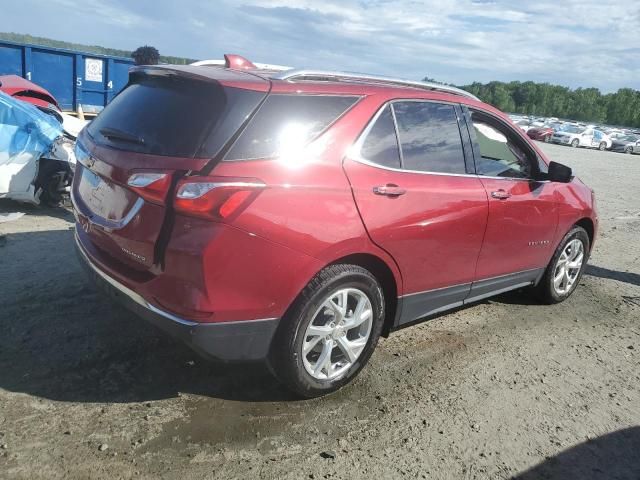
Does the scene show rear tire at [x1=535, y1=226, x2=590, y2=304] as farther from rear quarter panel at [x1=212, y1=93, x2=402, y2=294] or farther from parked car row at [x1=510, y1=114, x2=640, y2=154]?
parked car row at [x1=510, y1=114, x2=640, y2=154]

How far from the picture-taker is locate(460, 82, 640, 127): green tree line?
90.9 m

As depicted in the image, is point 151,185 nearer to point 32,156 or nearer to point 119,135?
point 119,135

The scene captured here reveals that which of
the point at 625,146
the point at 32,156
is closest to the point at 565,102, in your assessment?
the point at 625,146

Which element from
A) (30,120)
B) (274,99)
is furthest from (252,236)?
(30,120)

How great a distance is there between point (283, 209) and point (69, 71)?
14.1 metres

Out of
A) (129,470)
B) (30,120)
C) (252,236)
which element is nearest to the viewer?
(129,470)

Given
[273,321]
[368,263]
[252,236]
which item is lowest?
[273,321]

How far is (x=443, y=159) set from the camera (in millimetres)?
3768

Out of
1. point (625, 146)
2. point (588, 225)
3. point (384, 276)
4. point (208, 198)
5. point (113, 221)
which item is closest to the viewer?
point (208, 198)

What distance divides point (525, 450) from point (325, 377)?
1170mm

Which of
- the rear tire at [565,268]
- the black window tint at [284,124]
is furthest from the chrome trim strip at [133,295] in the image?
→ the rear tire at [565,268]

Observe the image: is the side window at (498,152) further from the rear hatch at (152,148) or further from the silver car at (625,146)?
the silver car at (625,146)

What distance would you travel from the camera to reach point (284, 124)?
290cm

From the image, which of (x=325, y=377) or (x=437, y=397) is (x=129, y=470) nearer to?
(x=325, y=377)
